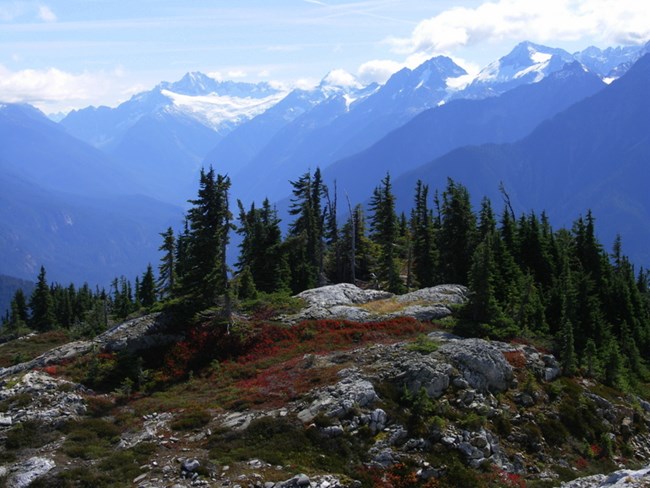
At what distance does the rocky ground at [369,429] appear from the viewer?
2561 centimetres

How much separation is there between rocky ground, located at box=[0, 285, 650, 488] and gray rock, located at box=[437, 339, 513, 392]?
0.08m

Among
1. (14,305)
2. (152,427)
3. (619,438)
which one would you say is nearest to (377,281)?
(619,438)

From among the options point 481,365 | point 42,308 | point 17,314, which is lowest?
point 481,365

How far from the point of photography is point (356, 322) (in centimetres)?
4544

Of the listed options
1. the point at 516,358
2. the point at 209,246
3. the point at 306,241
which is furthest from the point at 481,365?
the point at 306,241

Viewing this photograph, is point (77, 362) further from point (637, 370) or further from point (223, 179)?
point (637, 370)

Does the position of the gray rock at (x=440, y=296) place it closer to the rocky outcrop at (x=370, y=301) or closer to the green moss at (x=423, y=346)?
the rocky outcrop at (x=370, y=301)

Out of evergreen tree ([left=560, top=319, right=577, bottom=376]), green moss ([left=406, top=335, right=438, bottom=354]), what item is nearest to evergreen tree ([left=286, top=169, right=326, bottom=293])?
green moss ([left=406, top=335, right=438, bottom=354])

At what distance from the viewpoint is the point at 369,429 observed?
28.3 m

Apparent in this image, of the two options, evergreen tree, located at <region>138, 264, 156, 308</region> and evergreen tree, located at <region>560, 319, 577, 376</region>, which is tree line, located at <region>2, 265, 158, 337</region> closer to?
evergreen tree, located at <region>138, 264, 156, 308</region>

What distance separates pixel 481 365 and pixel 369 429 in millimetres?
9283

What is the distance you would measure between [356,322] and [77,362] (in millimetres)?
20473

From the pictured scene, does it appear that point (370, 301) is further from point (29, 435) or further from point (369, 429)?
point (29, 435)

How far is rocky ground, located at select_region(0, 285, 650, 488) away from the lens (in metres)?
25.6
